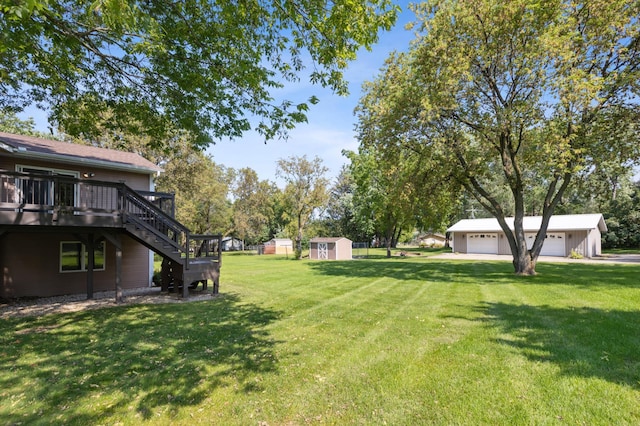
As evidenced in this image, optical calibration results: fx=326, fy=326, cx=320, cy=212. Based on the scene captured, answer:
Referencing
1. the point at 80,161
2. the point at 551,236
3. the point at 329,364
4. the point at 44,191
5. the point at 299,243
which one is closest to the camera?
the point at 329,364

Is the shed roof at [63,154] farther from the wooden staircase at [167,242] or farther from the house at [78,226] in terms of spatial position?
the wooden staircase at [167,242]

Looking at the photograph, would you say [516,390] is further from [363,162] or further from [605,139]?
[363,162]

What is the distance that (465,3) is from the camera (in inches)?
499

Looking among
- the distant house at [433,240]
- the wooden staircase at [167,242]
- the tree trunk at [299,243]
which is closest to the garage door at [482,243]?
the tree trunk at [299,243]

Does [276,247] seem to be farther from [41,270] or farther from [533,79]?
[533,79]

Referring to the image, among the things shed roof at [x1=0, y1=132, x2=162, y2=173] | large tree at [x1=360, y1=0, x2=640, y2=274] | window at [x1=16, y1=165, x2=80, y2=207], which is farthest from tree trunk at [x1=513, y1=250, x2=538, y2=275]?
window at [x1=16, y1=165, x2=80, y2=207]

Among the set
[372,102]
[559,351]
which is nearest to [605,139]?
[372,102]

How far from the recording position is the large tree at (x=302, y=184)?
2916 centimetres

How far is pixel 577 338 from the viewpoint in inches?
222

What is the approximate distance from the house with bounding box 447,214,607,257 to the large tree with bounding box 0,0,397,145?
1135 inches

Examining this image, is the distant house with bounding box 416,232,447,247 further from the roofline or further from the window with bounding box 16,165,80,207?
the window with bounding box 16,165,80,207

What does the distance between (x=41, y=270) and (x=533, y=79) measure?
62.0ft

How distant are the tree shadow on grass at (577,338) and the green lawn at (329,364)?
0.03m

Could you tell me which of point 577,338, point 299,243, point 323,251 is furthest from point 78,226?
point 323,251
